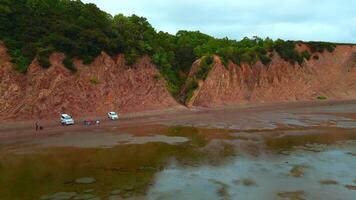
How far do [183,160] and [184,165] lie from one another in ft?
5.14

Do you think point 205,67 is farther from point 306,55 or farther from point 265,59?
point 306,55

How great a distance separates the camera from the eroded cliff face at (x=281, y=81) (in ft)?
228

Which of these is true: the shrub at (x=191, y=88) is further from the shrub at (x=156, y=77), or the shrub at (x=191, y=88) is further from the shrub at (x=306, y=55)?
the shrub at (x=306, y=55)

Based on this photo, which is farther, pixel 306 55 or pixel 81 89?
pixel 306 55

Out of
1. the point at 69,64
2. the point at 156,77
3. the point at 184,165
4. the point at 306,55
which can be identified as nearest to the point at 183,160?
the point at 184,165

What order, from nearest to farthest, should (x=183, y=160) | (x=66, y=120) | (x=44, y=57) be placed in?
(x=183, y=160) < (x=66, y=120) < (x=44, y=57)

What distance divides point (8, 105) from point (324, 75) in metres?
64.7

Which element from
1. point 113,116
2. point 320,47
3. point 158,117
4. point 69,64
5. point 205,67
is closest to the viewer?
point 113,116

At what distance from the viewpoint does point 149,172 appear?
25.1 meters

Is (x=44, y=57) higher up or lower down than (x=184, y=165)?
higher up

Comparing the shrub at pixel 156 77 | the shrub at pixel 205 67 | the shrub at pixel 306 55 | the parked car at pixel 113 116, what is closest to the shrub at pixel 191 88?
the shrub at pixel 205 67

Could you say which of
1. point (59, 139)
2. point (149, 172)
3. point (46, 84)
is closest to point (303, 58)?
point (46, 84)

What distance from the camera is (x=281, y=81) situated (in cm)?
7825

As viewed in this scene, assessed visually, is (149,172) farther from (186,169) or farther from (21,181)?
(21,181)
